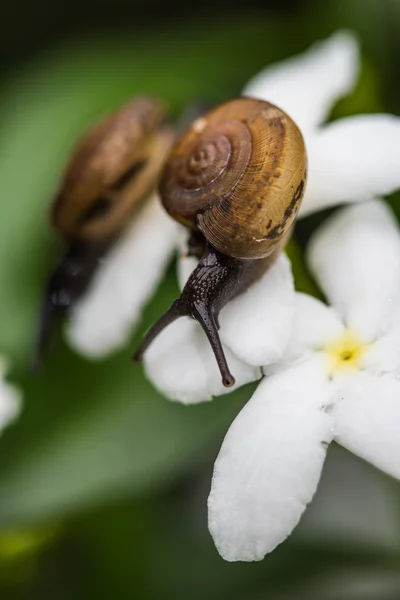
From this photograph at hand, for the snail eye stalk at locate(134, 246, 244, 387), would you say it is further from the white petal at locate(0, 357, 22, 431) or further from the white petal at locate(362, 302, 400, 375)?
the white petal at locate(0, 357, 22, 431)

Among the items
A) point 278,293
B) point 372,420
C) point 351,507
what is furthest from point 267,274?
point 351,507

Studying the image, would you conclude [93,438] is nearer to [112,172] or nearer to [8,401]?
[8,401]

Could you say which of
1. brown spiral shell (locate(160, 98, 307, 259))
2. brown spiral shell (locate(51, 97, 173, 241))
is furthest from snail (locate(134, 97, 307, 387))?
brown spiral shell (locate(51, 97, 173, 241))

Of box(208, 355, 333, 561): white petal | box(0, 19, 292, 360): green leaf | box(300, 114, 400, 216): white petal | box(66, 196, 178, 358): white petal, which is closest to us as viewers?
box(208, 355, 333, 561): white petal

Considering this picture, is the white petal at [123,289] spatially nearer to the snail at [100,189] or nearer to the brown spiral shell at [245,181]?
the snail at [100,189]

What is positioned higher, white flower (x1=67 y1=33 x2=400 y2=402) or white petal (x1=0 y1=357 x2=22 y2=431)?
white flower (x1=67 y1=33 x2=400 y2=402)

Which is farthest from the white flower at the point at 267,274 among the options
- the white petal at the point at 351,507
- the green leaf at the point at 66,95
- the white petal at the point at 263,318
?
the white petal at the point at 351,507
